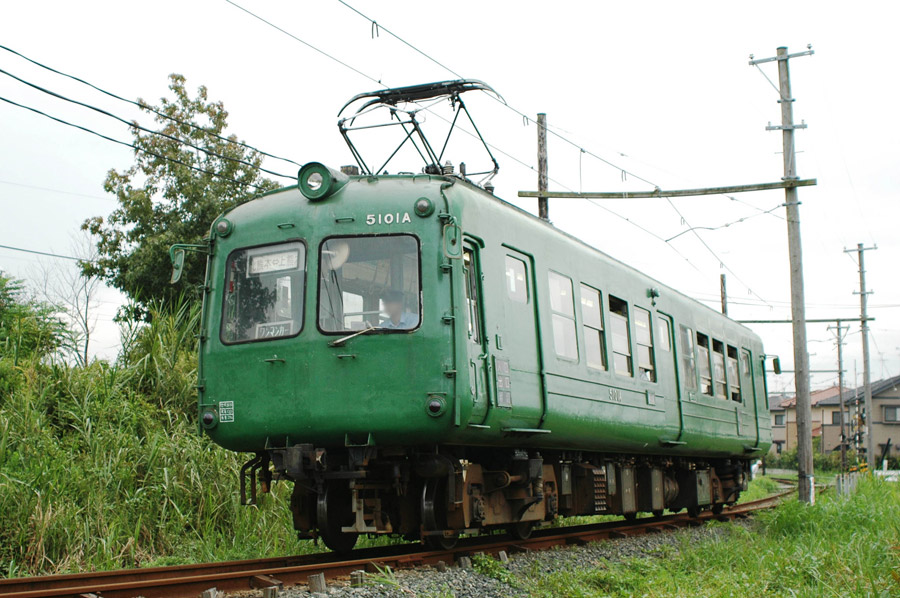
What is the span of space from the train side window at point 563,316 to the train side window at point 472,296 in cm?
147

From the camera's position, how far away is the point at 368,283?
24.2 ft

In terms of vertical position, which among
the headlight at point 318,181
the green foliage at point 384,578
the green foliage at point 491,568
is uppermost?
the headlight at point 318,181

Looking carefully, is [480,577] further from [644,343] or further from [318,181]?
[644,343]

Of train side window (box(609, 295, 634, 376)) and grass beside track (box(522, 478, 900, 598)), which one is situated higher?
train side window (box(609, 295, 634, 376))

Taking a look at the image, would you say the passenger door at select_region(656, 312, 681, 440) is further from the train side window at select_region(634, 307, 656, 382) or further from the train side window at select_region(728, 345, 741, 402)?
the train side window at select_region(728, 345, 741, 402)

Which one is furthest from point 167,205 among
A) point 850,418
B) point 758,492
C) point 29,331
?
point 850,418

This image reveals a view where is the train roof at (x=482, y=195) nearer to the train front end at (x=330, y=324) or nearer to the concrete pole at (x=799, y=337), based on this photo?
the train front end at (x=330, y=324)

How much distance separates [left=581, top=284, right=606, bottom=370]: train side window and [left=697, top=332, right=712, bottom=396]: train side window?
372cm

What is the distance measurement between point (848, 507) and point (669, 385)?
3.26 metres

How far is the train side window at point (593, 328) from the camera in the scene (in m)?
9.64

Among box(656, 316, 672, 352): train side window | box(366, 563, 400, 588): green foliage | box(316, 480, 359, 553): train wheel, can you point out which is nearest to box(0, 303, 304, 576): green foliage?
box(316, 480, 359, 553): train wheel

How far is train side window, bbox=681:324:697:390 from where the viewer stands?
12.5m

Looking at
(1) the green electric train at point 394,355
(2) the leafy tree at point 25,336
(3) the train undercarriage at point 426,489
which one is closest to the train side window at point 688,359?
(3) the train undercarriage at point 426,489

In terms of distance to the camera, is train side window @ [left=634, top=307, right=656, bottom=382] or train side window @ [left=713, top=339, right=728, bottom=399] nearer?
train side window @ [left=634, top=307, right=656, bottom=382]
